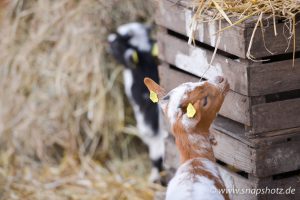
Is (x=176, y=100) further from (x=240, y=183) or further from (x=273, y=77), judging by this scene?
(x=240, y=183)

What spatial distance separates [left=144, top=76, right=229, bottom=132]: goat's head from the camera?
2912mm

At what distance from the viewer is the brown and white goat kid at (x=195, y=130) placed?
287 centimetres

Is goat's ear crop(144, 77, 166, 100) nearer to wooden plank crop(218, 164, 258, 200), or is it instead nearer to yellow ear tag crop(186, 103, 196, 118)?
yellow ear tag crop(186, 103, 196, 118)

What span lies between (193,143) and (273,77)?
483 millimetres

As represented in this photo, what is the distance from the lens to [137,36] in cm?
471

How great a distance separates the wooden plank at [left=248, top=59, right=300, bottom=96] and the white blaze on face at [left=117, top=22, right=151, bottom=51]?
168cm

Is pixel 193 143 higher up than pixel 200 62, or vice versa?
pixel 200 62

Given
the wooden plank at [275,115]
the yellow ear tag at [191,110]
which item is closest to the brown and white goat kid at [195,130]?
the yellow ear tag at [191,110]

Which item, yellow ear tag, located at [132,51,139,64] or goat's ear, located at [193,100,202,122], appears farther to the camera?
yellow ear tag, located at [132,51,139,64]

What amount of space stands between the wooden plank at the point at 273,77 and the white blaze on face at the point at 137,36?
1.68m

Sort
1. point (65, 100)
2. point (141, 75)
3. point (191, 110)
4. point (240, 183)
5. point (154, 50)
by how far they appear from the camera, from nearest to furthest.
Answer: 1. point (191, 110)
2. point (240, 183)
3. point (154, 50)
4. point (141, 75)
5. point (65, 100)

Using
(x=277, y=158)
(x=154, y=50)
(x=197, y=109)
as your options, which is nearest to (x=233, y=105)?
(x=277, y=158)

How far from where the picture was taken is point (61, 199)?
177 inches

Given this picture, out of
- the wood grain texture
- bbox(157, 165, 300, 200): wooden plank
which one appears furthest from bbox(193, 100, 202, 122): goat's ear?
bbox(157, 165, 300, 200): wooden plank
